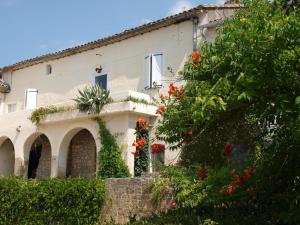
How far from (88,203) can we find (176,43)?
8.11m

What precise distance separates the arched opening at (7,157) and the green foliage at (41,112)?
3550 mm

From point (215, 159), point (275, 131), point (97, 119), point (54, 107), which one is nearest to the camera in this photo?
point (275, 131)

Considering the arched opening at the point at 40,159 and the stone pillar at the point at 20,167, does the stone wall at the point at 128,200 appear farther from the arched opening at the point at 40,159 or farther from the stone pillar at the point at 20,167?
the arched opening at the point at 40,159

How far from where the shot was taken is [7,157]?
25.6 meters

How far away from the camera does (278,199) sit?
8.34 m

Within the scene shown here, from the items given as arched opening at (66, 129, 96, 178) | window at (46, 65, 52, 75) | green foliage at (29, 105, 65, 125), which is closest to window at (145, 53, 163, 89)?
arched opening at (66, 129, 96, 178)

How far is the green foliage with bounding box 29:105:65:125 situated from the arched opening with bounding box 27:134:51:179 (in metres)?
1.85

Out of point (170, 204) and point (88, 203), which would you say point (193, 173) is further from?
point (88, 203)

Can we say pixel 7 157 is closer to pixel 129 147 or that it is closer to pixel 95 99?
pixel 95 99

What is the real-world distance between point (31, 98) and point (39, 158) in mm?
3511

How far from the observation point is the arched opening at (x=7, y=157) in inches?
992

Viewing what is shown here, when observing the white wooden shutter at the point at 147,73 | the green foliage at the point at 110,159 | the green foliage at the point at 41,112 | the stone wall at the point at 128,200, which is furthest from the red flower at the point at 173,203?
the green foliage at the point at 41,112

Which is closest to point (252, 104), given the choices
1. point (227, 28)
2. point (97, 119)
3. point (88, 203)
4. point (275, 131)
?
point (275, 131)

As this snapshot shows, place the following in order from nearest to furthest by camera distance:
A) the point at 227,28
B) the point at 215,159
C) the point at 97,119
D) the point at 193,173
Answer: the point at 227,28
the point at 215,159
the point at 193,173
the point at 97,119
